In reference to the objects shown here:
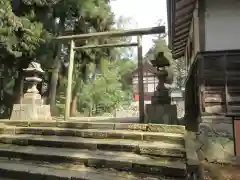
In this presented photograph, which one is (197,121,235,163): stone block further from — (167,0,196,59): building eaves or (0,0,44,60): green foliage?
(0,0,44,60): green foliage

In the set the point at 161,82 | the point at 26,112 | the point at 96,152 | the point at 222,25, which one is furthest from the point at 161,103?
the point at 26,112

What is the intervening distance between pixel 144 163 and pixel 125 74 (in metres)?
30.7

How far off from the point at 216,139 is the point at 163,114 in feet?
4.95

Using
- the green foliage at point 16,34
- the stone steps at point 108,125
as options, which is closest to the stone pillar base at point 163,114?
the stone steps at point 108,125

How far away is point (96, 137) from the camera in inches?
197

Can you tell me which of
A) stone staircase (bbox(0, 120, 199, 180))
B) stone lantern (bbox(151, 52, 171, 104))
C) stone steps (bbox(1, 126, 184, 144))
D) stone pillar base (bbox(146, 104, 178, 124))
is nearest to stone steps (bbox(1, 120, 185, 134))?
stone staircase (bbox(0, 120, 199, 180))

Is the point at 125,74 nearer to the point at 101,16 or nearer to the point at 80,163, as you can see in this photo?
the point at 101,16

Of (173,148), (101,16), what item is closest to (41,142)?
(173,148)

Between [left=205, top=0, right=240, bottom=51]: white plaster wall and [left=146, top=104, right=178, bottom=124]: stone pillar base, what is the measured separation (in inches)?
73.6

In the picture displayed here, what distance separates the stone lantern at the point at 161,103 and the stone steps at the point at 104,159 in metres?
2.79

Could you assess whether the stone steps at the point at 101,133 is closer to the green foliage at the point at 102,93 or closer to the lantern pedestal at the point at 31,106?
the lantern pedestal at the point at 31,106

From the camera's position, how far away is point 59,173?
3729 mm

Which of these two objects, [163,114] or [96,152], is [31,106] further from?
[163,114]

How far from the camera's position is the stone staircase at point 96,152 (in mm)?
3674
